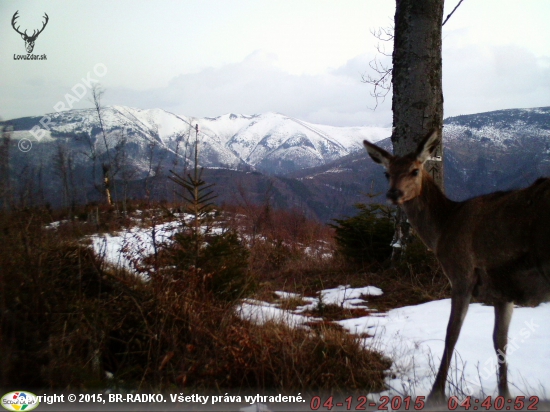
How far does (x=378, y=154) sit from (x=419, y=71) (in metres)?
4.06

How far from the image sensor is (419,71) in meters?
8.34

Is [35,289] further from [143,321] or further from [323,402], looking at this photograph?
[323,402]

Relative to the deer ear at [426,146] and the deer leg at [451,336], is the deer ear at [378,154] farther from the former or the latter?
the deer leg at [451,336]

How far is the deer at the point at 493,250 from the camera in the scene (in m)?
3.64

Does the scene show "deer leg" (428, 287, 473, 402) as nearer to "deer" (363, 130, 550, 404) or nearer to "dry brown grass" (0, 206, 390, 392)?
"deer" (363, 130, 550, 404)

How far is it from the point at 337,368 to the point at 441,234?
2005 millimetres

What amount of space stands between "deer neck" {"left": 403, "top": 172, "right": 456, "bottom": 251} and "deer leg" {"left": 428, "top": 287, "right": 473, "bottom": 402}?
895 millimetres

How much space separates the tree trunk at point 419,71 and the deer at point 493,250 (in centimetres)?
369

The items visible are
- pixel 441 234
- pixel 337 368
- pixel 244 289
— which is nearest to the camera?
pixel 337 368

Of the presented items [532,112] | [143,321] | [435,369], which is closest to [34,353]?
[143,321]

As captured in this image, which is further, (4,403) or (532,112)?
(532,112)

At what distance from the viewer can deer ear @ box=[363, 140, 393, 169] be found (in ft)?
17.1

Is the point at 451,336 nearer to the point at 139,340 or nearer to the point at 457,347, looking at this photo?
the point at 457,347

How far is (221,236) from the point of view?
5848 mm
